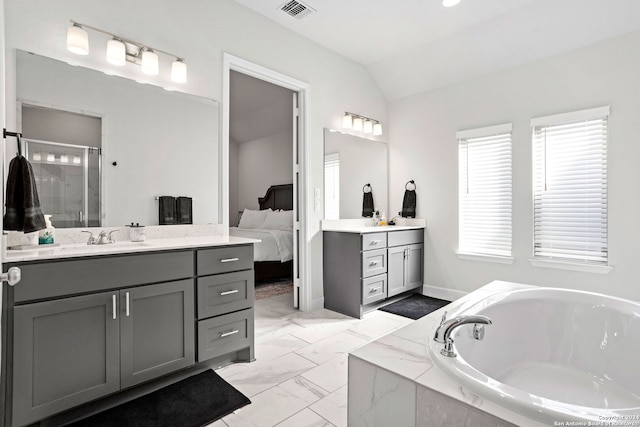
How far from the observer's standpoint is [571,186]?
3107 millimetres

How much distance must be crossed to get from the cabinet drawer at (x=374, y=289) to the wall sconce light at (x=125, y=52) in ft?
8.02

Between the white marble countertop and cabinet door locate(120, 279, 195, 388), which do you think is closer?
the white marble countertop

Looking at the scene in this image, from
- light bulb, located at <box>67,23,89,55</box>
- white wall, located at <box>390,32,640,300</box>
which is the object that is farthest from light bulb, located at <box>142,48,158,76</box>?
white wall, located at <box>390,32,640,300</box>

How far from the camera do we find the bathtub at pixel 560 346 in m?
1.70

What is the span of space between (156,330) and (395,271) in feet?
8.36

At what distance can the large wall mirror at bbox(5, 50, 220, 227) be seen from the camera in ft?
6.59

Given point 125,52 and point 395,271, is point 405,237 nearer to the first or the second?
point 395,271

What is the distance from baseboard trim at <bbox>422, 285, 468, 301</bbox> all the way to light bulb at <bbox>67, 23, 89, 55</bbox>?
3.95m

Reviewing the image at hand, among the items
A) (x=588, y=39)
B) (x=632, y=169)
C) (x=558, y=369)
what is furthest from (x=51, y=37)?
(x=632, y=169)

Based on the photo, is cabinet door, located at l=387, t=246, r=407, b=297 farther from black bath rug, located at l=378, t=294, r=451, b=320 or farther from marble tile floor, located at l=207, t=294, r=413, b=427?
marble tile floor, located at l=207, t=294, r=413, b=427

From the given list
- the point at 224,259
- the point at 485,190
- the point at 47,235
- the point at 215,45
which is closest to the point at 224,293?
the point at 224,259

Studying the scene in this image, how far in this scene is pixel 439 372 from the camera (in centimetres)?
120

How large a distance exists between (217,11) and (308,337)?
9.29 ft

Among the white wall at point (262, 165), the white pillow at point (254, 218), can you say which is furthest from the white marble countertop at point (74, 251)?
the white wall at point (262, 165)
